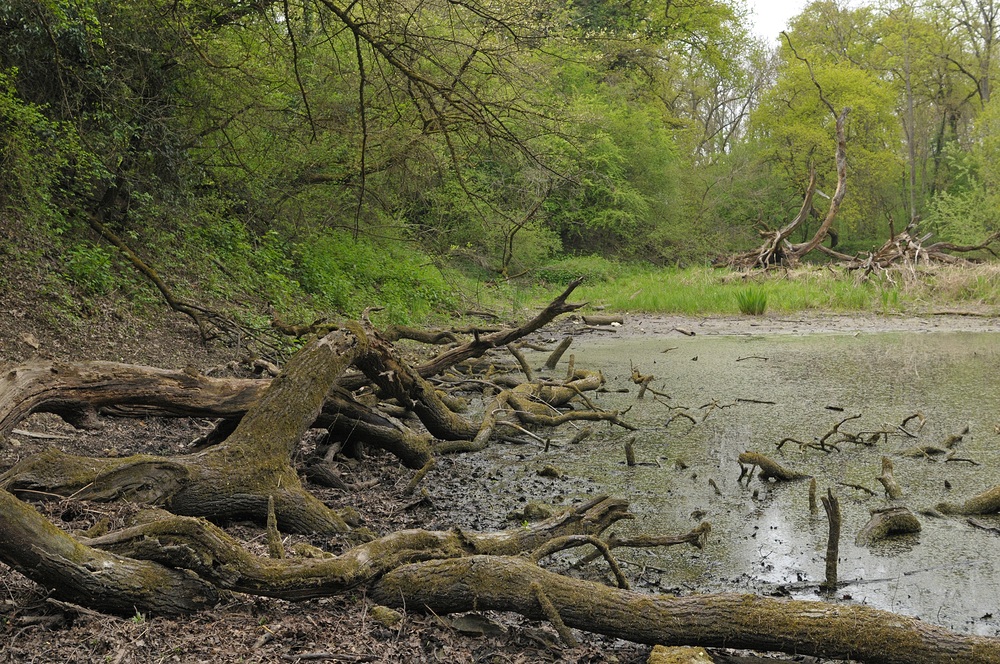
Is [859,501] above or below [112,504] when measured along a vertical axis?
below

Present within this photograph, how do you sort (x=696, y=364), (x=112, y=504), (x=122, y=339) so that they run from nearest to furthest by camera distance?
1. (x=112, y=504)
2. (x=122, y=339)
3. (x=696, y=364)

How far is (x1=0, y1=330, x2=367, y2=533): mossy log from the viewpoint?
3004 millimetres

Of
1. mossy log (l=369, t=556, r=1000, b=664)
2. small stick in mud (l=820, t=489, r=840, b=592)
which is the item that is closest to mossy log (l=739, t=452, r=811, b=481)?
small stick in mud (l=820, t=489, r=840, b=592)

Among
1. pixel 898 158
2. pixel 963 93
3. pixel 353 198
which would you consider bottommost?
pixel 353 198

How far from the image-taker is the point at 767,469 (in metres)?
4.33

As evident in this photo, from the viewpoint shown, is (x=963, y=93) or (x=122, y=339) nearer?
(x=122, y=339)

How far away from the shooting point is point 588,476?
4.57 m

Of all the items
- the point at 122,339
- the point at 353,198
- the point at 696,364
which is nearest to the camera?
the point at 122,339

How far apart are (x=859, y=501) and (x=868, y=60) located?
3401 cm

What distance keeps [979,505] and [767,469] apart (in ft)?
3.23

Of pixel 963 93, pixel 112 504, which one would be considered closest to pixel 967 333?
pixel 112 504

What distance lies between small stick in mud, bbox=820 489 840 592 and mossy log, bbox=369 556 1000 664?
0.63m

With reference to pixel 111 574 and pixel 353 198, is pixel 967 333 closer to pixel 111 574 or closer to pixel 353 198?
pixel 353 198

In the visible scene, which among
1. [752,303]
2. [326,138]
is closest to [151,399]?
[326,138]
